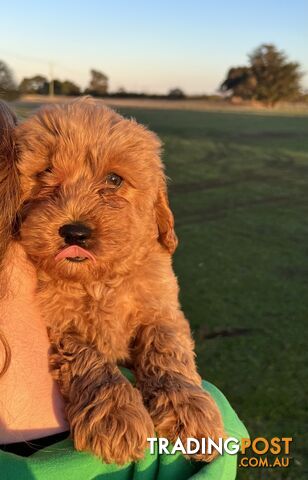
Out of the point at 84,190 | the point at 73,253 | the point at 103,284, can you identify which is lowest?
the point at 103,284

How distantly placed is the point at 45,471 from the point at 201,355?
4844 millimetres

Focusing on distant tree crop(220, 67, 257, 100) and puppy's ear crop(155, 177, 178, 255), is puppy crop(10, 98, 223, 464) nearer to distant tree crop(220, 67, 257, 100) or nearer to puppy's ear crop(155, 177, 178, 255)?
puppy's ear crop(155, 177, 178, 255)

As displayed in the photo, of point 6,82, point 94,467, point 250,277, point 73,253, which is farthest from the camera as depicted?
point 250,277

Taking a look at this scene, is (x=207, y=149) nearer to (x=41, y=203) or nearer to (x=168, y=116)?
(x=168, y=116)

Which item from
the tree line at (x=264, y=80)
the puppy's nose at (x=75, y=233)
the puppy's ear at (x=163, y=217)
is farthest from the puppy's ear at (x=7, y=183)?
the tree line at (x=264, y=80)

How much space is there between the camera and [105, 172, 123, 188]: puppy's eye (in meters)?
2.74

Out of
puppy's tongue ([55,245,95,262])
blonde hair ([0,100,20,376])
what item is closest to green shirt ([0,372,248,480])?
blonde hair ([0,100,20,376])

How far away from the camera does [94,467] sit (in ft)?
6.37

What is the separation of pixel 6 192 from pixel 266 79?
165 ft

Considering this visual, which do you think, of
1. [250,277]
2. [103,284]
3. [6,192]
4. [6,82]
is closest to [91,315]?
[103,284]

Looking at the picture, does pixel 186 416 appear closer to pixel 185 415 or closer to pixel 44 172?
pixel 185 415

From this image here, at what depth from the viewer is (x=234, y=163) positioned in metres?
20.4

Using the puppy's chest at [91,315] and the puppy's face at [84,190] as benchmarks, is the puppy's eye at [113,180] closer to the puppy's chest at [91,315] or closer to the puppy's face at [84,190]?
the puppy's face at [84,190]

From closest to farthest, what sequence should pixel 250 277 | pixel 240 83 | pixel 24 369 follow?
1. pixel 24 369
2. pixel 250 277
3. pixel 240 83
